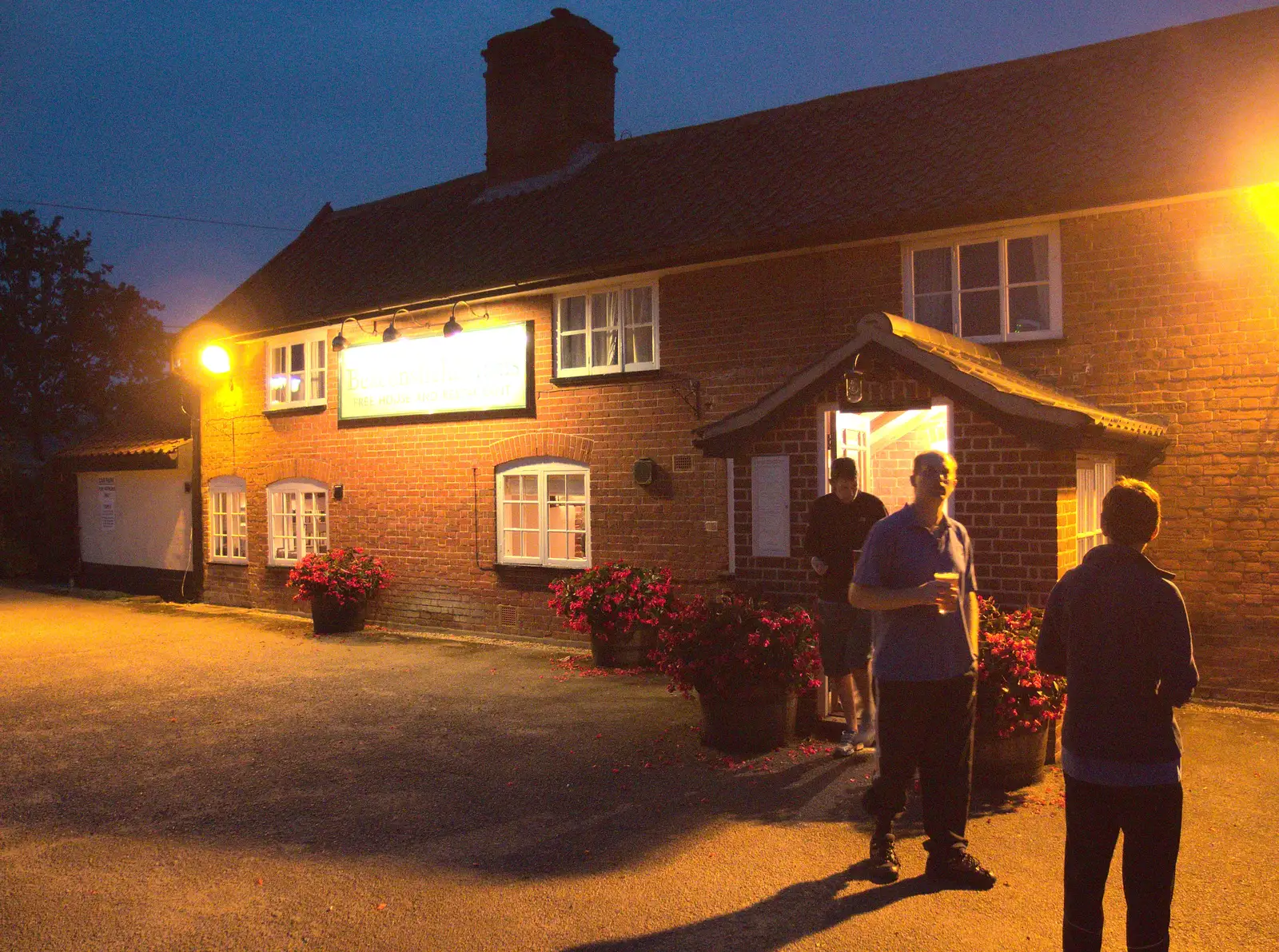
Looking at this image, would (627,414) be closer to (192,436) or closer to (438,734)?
(438,734)

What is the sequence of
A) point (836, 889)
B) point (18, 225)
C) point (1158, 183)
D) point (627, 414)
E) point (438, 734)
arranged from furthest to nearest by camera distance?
point (18, 225) → point (627, 414) → point (1158, 183) → point (438, 734) → point (836, 889)

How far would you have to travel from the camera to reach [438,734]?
8.23 m

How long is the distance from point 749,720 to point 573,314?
7.09 m

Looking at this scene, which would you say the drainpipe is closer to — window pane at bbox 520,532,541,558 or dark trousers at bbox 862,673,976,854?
window pane at bbox 520,532,541,558

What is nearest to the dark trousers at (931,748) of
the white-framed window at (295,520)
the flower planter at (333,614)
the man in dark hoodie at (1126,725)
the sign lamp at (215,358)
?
the man in dark hoodie at (1126,725)

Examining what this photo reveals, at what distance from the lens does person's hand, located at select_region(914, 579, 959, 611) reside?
4.59m

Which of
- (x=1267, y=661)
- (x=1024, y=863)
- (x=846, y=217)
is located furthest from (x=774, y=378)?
(x=1024, y=863)

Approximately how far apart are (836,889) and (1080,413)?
Result: 381cm

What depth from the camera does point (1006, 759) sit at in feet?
20.9

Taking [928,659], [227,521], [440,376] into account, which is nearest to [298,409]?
[227,521]

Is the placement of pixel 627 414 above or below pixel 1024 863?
above

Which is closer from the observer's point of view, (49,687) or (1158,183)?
(1158,183)

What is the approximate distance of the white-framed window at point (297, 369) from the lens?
16047 millimetres

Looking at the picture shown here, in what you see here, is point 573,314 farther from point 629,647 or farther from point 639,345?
point 629,647
